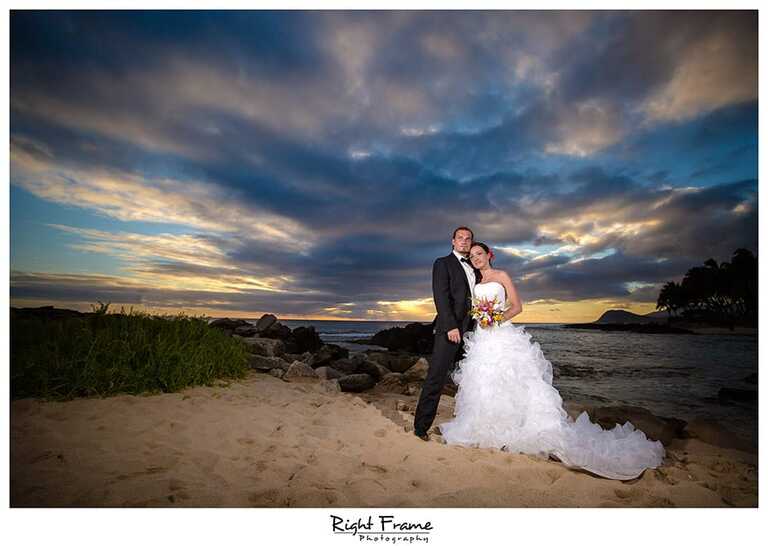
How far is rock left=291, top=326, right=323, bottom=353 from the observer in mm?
12641

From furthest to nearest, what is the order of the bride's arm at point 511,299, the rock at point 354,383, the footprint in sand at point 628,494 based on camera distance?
1. the rock at point 354,383
2. the bride's arm at point 511,299
3. the footprint in sand at point 628,494

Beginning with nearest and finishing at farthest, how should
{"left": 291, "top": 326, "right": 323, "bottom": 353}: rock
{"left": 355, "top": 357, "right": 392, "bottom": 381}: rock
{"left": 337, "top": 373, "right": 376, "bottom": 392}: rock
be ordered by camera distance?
1. {"left": 337, "top": 373, "right": 376, "bottom": 392}: rock
2. {"left": 355, "top": 357, "right": 392, "bottom": 381}: rock
3. {"left": 291, "top": 326, "right": 323, "bottom": 353}: rock

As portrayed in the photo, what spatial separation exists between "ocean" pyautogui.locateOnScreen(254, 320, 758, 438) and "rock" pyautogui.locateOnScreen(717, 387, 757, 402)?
0.13m

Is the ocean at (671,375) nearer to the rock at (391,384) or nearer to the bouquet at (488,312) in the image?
the rock at (391,384)

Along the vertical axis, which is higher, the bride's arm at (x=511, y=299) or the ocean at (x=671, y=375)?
the bride's arm at (x=511, y=299)

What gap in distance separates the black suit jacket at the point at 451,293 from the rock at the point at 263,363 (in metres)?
4.04

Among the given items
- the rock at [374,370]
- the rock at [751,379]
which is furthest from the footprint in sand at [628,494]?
the rock at [751,379]

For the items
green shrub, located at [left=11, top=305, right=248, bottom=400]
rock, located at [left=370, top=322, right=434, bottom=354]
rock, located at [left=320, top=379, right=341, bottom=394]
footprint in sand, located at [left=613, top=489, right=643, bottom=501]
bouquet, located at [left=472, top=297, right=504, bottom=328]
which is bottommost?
rock, located at [left=370, top=322, right=434, bottom=354]

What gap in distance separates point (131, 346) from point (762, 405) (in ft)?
21.2

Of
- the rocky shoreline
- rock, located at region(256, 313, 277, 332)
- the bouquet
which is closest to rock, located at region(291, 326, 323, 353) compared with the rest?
rock, located at region(256, 313, 277, 332)

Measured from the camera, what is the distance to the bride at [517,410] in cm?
330

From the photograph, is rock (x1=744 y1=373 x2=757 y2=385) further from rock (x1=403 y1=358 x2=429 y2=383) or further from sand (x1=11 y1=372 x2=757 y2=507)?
rock (x1=403 y1=358 x2=429 y2=383)

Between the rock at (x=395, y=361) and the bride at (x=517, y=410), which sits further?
the rock at (x=395, y=361)

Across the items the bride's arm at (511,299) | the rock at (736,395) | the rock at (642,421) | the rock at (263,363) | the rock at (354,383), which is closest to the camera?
the bride's arm at (511,299)
